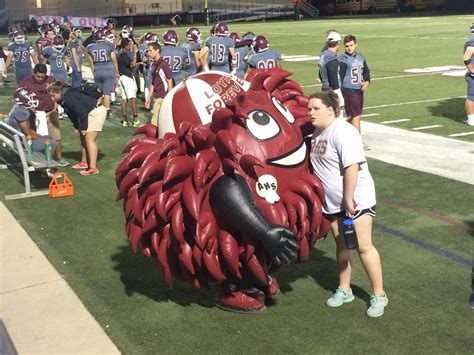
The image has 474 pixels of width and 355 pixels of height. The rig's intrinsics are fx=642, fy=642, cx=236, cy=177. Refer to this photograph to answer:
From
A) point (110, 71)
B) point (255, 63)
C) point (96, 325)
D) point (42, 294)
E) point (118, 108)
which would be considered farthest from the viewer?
point (118, 108)

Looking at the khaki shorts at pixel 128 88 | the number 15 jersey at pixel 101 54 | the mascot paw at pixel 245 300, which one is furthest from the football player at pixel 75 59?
the mascot paw at pixel 245 300

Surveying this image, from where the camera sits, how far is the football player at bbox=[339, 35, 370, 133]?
973 cm

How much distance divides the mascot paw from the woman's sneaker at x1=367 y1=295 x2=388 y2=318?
2.77 ft

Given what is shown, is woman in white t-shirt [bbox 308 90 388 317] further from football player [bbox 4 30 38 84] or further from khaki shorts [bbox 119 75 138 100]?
football player [bbox 4 30 38 84]

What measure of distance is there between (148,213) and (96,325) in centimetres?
106

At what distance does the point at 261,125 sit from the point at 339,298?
1.57 meters

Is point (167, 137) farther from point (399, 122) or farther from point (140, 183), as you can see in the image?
point (399, 122)

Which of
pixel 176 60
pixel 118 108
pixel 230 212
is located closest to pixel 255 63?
pixel 176 60

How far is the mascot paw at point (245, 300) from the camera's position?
5078 mm

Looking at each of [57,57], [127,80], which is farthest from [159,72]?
[57,57]

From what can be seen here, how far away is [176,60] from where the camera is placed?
485 inches

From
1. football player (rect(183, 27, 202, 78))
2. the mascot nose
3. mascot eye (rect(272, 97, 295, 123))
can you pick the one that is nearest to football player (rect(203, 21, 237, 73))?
football player (rect(183, 27, 202, 78))

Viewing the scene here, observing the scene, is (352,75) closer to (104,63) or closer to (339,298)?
(339,298)

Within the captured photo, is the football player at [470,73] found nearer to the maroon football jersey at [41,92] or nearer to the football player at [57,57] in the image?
the maroon football jersey at [41,92]
